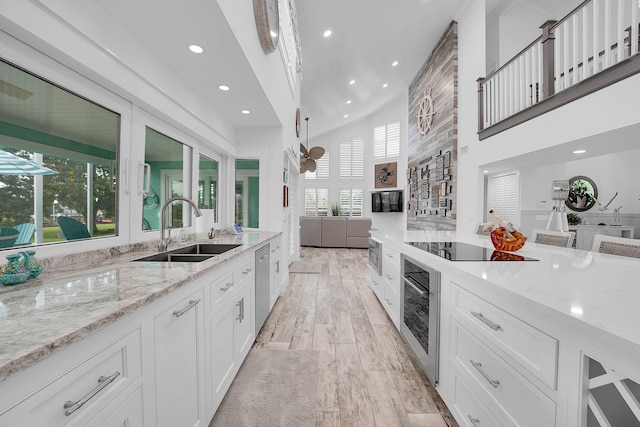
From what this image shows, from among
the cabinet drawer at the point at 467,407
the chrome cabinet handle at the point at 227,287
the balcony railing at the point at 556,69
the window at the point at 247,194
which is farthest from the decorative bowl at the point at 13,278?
the balcony railing at the point at 556,69

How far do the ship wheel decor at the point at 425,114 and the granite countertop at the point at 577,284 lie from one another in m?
4.52

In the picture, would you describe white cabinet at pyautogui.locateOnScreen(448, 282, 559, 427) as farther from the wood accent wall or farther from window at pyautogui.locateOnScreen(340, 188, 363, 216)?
window at pyautogui.locateOnScreen(340, 188, 363, 216)

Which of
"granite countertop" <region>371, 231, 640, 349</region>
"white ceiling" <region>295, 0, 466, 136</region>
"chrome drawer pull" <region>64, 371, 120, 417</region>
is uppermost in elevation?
"white ceiling" <region>295, 0, 466, 136</region>

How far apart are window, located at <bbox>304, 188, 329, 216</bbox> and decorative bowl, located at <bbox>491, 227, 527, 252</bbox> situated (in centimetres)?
803

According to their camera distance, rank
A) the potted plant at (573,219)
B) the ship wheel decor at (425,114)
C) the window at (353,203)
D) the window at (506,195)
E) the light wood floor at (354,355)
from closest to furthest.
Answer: the light wood floor at (354,355) → the window at (506,195) → the potted plant at (573,219) → the ship wheel decor at (425,114) → the window at (353,203)

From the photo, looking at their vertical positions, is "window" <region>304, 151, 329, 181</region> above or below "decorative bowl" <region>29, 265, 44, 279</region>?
above

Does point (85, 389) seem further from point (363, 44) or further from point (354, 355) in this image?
point (363, 44)

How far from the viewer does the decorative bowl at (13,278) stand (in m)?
0.89

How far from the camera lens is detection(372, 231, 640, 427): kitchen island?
665mm

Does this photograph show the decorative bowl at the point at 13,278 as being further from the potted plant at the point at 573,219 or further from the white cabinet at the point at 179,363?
the potted plant at the point at 573,219

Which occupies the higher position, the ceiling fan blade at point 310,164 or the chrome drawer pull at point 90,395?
the ceiling fan blade at point 310,164

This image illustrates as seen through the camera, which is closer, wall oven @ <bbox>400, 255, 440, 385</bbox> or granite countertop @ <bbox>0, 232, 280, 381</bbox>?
granite countertop @ <bbox>0, 232, 280, 381</bbox>

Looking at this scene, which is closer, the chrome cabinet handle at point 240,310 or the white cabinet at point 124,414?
the white cabinet at point 124,414

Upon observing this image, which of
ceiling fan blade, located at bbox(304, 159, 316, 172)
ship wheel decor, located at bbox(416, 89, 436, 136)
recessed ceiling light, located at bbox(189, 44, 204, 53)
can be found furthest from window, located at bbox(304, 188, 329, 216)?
recessed ceiling light, located at bbox(189, 44, 204, 53)
